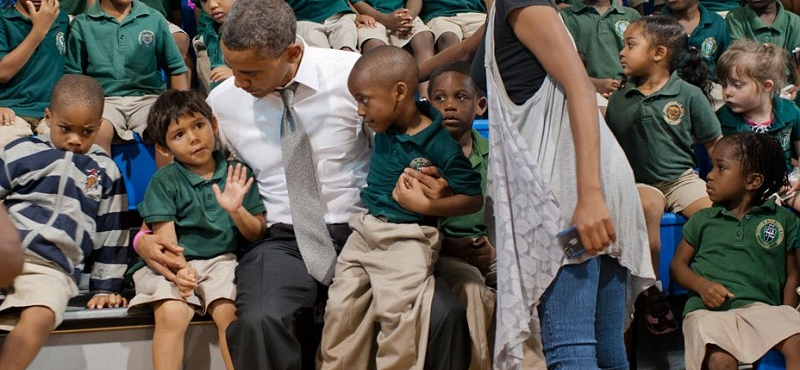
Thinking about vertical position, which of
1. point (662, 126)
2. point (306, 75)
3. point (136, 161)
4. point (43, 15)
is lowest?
point (136, 161)

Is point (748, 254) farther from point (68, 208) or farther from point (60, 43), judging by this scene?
point (60, 43)

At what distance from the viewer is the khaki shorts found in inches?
142

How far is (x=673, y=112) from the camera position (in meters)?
3.70

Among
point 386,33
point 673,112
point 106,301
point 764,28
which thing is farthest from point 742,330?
point 764,28

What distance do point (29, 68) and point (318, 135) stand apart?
1.59 metres

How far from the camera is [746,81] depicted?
154 inches

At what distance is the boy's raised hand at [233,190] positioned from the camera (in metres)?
2.82

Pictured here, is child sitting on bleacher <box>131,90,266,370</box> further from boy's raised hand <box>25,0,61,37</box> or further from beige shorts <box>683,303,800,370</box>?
beige shorts <box>683,303,800,370</box>

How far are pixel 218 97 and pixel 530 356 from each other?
129 centimetres

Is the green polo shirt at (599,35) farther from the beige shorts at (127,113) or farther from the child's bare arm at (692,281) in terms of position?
the beige shorts at (127,113)

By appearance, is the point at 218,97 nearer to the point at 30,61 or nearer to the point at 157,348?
the point at 157,348

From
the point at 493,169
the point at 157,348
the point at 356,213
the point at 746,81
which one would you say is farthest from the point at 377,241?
the point at 746,81

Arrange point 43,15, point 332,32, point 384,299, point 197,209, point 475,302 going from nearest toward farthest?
point 384,299
point 475,302
point 197,209
point 43,15
point 332,32

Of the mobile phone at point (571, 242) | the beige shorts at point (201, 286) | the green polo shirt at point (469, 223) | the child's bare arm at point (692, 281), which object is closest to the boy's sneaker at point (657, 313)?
the child's bare arm at point (692, 281)
